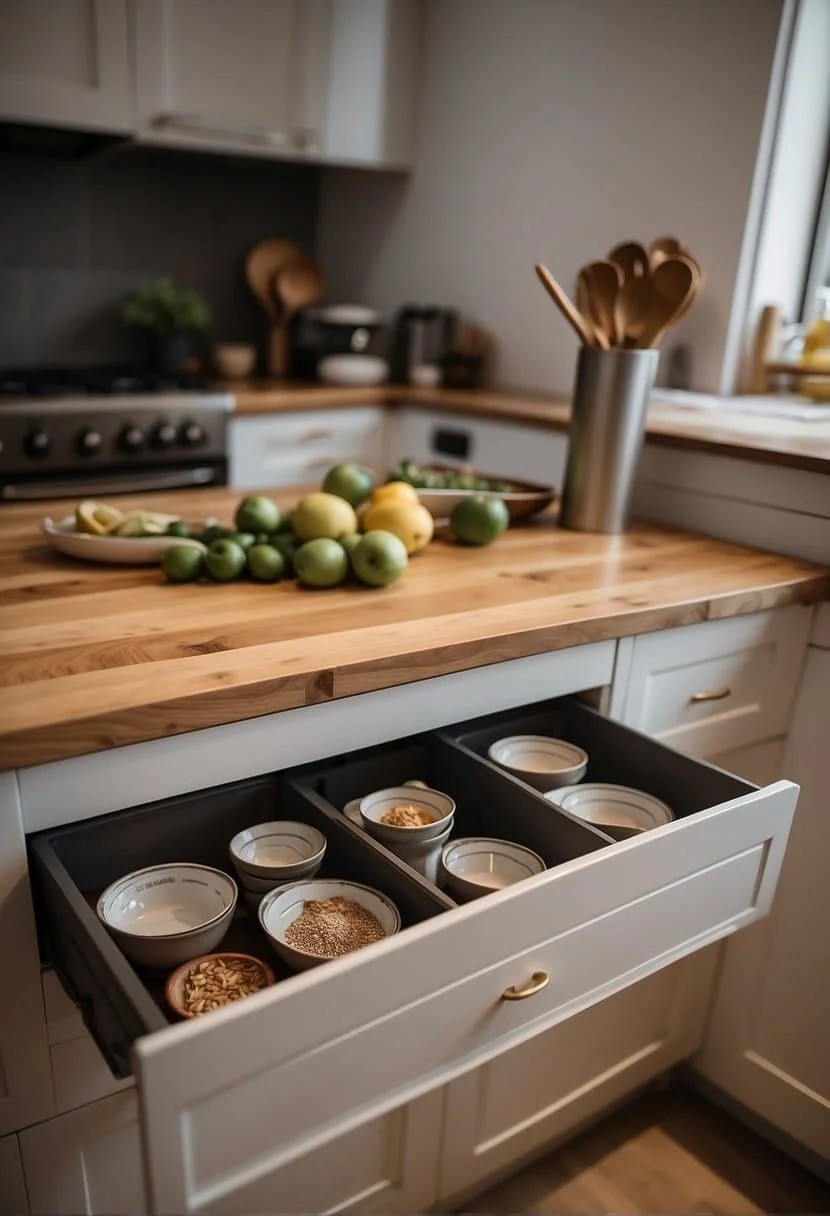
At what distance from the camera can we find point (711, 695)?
137cm

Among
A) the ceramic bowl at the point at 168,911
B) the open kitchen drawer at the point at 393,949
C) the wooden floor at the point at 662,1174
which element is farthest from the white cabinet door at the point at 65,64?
the wooden floor at the point at 662,1174

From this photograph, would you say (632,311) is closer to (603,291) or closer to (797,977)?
(603,291)

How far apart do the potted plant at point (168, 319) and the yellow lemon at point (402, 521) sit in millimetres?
1661

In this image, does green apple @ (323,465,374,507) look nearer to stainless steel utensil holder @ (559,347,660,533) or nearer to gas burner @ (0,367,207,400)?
stainless steel utensil holder @ (559,347,660,533)

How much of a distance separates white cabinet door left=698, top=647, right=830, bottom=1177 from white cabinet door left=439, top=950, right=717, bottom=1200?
0.07m

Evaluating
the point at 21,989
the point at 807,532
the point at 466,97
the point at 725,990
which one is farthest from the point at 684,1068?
the point at 466,97

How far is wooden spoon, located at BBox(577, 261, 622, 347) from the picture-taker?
58.2 inches

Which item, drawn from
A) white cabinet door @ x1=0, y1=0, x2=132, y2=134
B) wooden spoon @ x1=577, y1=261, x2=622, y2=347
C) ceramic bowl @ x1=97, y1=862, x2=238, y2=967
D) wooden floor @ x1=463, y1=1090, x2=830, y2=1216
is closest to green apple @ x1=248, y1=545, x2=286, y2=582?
ceramic bowl @ x1=97, y1=862, x2=238, y2=967

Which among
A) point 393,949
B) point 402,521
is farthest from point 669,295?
point 393,949

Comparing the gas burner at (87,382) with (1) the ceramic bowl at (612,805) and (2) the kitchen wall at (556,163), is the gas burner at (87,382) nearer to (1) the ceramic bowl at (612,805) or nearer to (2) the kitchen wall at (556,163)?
(2) the kitchen wall at (556,163)

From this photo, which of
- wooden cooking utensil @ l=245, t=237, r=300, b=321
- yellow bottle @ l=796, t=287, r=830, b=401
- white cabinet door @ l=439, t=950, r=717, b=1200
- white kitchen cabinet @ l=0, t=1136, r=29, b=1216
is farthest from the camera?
wooden cooking utensil @ l=245, t=237, r=300, b=321

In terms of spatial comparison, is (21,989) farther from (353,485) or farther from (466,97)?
(466,97)

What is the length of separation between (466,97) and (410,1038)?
261 centimetres

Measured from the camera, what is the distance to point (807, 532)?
1.51 m
